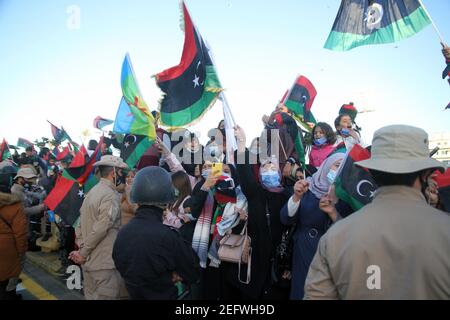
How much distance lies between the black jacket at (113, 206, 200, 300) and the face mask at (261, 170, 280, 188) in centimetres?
138

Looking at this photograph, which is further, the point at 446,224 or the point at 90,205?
the point at 90,205

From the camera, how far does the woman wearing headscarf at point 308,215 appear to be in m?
3.09

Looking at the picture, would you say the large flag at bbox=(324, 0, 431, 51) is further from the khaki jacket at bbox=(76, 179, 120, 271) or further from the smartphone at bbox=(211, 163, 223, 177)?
the khaki jacket at bbox=(76, 179, 120, 271)

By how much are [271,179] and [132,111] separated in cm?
233

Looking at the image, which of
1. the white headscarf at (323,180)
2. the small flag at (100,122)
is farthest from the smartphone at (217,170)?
the small flag at (100,122)

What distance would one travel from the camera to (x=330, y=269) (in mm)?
1697

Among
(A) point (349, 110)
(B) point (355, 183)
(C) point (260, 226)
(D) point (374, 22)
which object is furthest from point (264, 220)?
(D) point (374, 22)

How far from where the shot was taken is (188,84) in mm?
4703

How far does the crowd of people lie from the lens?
5.14 feet

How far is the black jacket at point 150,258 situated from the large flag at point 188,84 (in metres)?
2.39

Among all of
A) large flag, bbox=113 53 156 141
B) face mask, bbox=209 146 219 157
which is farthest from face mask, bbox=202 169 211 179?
large flag, bbox=113 53 156 141

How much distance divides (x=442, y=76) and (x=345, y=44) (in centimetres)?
128
